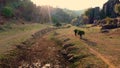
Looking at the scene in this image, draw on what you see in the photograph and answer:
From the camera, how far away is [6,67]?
37.8m

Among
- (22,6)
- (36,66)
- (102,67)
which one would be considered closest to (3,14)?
(22,6)

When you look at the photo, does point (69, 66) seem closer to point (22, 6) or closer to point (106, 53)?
point (106, 53)

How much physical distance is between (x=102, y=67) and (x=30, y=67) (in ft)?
39.8

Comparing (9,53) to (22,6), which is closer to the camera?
(9,53)

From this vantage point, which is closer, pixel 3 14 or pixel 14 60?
pixel 14 60

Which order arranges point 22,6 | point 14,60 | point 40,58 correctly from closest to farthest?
point 14,60, point 40,58, point 22,6

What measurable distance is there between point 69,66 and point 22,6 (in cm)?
13849

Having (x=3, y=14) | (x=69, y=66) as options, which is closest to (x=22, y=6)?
(x=3, y=14)

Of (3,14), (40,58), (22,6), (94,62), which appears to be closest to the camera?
(94,62)

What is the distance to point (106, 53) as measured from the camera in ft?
144

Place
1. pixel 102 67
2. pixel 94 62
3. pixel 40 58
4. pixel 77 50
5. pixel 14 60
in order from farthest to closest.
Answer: pixel 77 50 → pixel 40 58 → pixel 14 60 → pixel 94 62 → pixel 102 67

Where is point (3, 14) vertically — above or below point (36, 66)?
above

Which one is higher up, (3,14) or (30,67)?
(3,14)

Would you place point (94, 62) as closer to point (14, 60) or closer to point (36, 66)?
point (36, 66)
